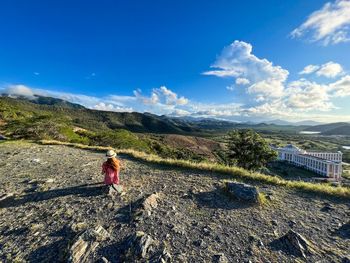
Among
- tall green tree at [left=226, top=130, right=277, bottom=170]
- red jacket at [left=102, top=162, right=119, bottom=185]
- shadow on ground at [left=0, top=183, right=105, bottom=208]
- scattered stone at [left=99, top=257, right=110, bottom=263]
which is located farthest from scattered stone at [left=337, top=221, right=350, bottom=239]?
tall green tree at [left=226, top=130, right=277, bottom=170]

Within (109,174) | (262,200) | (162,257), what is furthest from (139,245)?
(262,200)

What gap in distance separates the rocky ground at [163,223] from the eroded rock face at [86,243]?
0.02 metres

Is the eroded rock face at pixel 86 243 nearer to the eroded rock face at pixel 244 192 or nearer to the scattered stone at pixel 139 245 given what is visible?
the scattered stone at pixel 139 245

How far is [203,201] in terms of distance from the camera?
788 centimetres

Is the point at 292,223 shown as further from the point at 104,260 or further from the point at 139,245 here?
→ the point at 104,260

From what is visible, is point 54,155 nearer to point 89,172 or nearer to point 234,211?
point 89,172

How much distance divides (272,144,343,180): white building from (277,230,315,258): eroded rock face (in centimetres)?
10401

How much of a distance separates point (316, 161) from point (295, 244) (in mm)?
117846

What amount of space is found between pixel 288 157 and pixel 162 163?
137 metres

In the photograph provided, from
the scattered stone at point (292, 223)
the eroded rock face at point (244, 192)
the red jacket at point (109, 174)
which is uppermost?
the red jacket at point (109, 174)

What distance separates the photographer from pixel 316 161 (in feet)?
347

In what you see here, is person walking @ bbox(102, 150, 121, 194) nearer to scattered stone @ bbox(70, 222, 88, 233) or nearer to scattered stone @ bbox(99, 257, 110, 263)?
scattered stone @ bbox(70, 222, 88, 233)

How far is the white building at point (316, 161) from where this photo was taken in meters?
94.8

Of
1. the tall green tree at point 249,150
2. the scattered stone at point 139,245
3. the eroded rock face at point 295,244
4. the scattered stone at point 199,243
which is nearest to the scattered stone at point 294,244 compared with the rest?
the eroded rock face at point 295,244
